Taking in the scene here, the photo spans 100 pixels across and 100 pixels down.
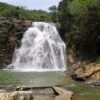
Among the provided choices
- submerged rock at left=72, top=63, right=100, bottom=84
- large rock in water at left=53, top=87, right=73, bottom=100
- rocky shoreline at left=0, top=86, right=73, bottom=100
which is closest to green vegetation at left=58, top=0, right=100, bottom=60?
submerged rock at left=72, top=63, right=100, bottom=84

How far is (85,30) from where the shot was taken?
30.2m

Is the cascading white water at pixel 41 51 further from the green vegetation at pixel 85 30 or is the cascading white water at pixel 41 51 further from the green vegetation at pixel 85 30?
the green vegetation at pixel 85 30

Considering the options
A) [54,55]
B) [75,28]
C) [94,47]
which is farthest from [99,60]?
[54,55]

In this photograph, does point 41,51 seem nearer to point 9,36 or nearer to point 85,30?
point 9,36

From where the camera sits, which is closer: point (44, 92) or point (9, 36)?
point (44, 92)

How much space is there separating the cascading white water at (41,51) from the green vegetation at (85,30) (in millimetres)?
1877

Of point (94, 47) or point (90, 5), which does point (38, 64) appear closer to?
point (94, 47)

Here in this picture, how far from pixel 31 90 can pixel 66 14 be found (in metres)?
20.6

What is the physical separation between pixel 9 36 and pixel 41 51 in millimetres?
3860

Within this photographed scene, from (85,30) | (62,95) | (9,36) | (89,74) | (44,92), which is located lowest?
(89,74)

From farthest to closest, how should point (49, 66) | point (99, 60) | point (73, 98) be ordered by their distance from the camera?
point (49, 66)
point (99, 60)
point (73, 98)

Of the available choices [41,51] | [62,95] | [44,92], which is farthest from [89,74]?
[41,51]

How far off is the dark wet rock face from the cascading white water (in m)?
0.54

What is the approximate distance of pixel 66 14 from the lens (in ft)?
120
